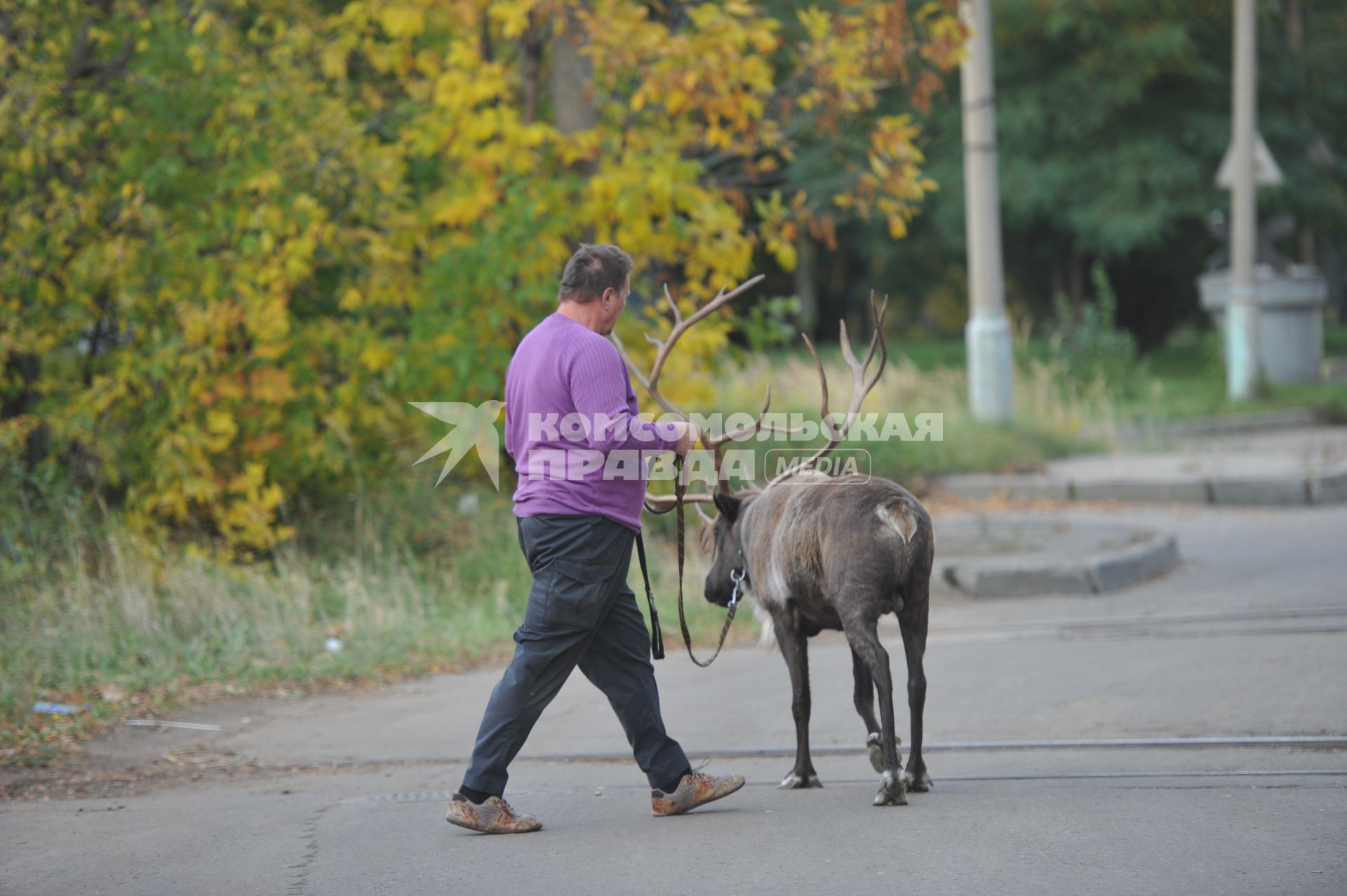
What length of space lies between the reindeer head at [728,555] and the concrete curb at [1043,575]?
3.86m

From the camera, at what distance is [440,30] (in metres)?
11.4

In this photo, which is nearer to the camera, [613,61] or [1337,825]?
[1337,825]

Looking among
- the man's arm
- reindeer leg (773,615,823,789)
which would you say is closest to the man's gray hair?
the man's arm

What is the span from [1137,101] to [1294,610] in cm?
2111

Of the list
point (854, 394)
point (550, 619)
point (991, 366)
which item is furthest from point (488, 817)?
point (991, 366)

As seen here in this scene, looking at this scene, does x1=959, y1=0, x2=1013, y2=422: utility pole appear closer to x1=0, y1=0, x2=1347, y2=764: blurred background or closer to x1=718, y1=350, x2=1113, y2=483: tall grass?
x1=718, y1=350, x2=1113, y2=483: tall grass

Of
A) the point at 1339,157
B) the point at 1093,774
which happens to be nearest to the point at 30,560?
the point at 1093,774

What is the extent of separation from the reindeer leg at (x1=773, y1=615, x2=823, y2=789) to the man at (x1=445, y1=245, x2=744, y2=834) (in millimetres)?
573

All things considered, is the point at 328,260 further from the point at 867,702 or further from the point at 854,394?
the point at 867,702

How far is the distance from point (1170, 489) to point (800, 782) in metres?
8.85

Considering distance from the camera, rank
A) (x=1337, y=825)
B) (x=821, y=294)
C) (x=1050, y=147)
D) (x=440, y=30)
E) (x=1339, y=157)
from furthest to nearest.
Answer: (x=821, y=294), (x=1339, y=157), (x=1050, y=147), (x=440, y=30), (x=1337, y=825)

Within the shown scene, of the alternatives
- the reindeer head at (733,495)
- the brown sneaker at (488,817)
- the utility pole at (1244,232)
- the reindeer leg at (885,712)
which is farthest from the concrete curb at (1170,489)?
the brown sneaker at (488,817)

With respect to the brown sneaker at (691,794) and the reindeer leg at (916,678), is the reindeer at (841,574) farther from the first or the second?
the brown sneaker at (691,794)

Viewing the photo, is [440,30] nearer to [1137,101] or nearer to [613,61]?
[613,61]
